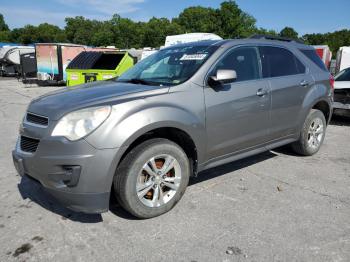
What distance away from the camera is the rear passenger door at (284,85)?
4.37 m

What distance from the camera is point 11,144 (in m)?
6.19

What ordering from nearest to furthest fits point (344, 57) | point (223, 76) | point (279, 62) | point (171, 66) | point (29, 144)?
point (29, 144) < point (223, 76) < point (171, 66) < point (279, 62) < point (344, 57)

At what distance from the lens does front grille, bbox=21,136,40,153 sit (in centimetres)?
306

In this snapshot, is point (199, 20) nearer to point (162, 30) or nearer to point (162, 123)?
point (162, 30)

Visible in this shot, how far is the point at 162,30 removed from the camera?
2940 inches

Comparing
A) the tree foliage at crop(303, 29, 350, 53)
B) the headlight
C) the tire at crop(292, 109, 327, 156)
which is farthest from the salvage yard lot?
the tree foliage at crop(303, 29, 350, 53)

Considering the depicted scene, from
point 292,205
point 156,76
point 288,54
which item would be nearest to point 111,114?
point 156,76

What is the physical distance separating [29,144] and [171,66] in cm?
178

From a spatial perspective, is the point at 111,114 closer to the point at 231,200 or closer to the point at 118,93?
the point at 118,93

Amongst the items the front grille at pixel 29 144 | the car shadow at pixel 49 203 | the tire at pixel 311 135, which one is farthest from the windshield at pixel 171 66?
the tire at pixel 311 135

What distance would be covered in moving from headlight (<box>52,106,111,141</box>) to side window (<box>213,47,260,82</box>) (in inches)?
57.9

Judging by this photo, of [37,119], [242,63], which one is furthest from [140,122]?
[242,63]

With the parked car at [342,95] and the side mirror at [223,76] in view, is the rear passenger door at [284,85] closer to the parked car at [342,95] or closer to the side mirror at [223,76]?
the side mirror at [223,76]

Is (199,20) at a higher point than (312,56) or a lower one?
higher
